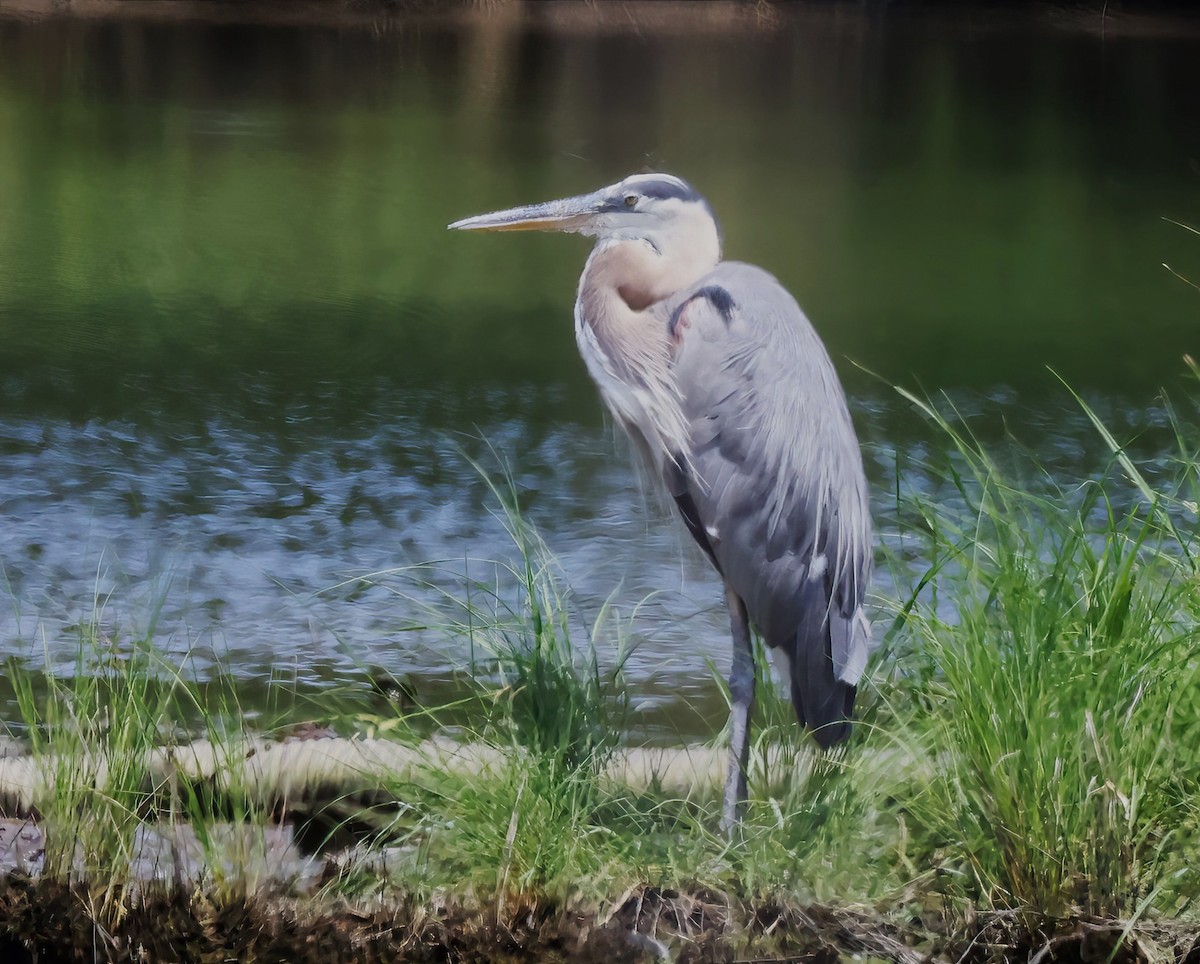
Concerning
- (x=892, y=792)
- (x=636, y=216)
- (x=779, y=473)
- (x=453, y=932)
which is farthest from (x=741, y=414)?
(x=453, y=932)

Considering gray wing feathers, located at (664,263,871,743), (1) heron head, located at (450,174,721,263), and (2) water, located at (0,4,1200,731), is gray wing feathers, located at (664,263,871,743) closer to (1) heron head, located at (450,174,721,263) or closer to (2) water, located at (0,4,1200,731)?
(1) heron head, located at (450,174,721,263)

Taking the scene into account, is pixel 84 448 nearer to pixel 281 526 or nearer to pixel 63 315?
pixel 281 526

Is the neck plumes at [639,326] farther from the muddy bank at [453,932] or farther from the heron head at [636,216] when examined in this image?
the muddy bank at [453,932]

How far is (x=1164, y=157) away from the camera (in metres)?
6.09

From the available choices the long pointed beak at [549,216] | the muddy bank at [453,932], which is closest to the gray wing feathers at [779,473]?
the long pointed beak at [549,216]

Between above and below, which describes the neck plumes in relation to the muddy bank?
above

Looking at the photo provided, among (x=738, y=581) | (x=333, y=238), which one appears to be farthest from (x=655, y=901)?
(x=333, y=238)

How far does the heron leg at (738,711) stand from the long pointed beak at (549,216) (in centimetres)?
39

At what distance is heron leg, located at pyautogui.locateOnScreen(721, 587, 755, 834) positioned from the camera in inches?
52.3

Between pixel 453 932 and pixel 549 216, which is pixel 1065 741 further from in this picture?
pixel 549 216

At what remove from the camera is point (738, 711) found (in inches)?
55.0

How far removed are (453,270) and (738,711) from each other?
3.21 m

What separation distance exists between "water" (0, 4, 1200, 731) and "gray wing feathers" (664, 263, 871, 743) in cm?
27

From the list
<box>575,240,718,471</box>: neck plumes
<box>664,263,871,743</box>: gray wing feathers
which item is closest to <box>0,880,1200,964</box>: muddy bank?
<box>664,263,871,743</box>: gray wing feathers
